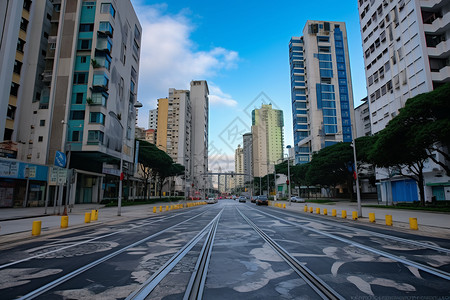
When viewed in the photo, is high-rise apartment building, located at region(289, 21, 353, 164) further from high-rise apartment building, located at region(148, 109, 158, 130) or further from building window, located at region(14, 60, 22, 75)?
high-rise apartment building, located at region(148, 109, 158, 130)

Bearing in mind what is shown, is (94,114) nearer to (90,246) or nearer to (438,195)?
(90,246)

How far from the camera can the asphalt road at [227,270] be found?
457cm

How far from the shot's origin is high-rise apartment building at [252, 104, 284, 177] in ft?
569

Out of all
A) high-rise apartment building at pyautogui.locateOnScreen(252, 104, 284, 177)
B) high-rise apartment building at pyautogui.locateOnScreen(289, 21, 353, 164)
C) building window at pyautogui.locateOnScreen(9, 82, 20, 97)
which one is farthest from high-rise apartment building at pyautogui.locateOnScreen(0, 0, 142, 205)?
high-rise apartment building at pyautogui.locateOnScreen(252, 104, 284, 177)

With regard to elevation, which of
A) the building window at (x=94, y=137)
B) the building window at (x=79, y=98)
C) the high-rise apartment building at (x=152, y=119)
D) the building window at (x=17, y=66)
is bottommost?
the building window at (x=94, y=137)

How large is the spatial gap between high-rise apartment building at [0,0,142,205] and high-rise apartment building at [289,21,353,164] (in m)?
69.8

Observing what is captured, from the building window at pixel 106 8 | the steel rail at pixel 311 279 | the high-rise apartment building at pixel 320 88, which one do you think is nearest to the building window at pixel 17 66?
the building window at pixel 106 8

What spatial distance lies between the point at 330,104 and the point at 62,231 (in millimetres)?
95817

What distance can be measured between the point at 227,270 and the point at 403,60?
157 feet

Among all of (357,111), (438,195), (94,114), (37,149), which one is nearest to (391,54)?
(438,195)

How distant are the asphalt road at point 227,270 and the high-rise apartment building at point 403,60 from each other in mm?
35916

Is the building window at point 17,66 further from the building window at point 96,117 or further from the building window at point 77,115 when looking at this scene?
the building window at point 96,117

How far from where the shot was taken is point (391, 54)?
4391 cm

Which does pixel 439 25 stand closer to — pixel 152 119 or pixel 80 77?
pixel 80 77
